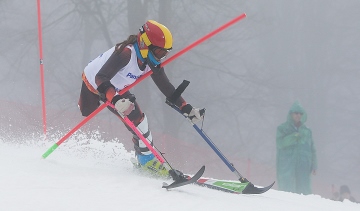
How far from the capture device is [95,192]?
11.5 feet

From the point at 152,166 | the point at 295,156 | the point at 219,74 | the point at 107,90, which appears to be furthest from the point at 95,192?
the point at 219,74

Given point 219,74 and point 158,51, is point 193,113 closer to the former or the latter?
point 158,51

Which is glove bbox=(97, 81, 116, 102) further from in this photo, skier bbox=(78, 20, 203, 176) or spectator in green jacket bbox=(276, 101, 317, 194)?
spectator in green jacket bbox=(276, 101, 317, 194)

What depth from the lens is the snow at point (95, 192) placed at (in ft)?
10.5

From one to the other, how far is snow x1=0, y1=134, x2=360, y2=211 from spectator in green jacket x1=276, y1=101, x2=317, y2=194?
2.46m

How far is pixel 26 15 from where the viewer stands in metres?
15.0

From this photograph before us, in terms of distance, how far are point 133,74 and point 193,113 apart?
60cm

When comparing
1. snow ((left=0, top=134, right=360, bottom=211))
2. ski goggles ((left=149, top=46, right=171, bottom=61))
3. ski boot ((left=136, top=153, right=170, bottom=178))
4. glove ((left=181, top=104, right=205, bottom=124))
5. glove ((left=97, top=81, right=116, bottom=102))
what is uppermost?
ski goggles ((left=149, top=46, right=171, bottom=61))

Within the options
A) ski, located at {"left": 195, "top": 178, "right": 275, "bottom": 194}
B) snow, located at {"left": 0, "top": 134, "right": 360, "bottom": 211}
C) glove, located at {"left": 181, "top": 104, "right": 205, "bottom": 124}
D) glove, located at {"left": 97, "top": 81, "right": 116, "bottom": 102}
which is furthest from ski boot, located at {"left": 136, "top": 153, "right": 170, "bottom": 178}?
glove, located at {"left": 97, "top": 81, "right": 116, "bottom": 102}

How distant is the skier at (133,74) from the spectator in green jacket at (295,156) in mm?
3240

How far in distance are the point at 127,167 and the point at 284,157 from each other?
3184 millimetres

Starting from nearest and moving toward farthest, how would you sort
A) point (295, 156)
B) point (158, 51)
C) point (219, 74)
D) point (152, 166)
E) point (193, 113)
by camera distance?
point (158, 51) < point (193, 113) < point (152, 166) < point (295, 156) < point (219, 74)

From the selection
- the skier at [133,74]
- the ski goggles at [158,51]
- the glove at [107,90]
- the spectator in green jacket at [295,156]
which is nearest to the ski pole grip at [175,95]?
the skier at [133,74]

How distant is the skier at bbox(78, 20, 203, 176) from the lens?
4.18 metres
